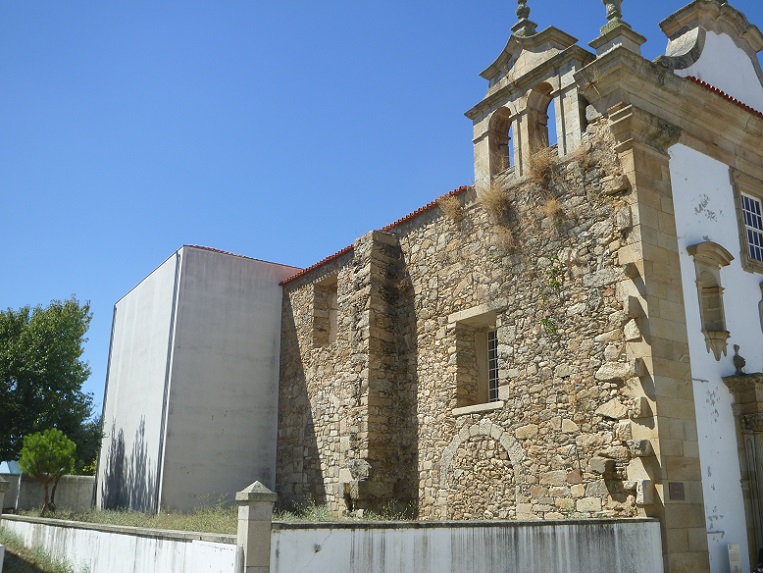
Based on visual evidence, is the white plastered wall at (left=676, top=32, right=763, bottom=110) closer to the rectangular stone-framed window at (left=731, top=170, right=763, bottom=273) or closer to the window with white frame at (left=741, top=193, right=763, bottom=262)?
the rectangular stone-framed window at (left=731, top=170, right=763, bottom=273)

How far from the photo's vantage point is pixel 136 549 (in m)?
7.74

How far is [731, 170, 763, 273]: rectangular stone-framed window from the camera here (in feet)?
35.7

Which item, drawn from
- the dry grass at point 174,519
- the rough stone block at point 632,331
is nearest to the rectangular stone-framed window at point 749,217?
the rough stone block at point 632,331

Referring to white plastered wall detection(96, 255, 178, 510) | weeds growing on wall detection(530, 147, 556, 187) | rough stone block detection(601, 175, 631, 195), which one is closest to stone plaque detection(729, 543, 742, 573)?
rough stone block detection(601, 175, 631, 195)

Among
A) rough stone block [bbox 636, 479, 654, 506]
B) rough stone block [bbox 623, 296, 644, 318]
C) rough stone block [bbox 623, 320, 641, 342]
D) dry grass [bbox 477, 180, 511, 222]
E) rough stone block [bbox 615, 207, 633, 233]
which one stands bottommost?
rough stone block [bbox 636, 479, 654, 506]

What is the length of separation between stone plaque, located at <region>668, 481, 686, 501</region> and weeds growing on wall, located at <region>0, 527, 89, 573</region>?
24.3 feet

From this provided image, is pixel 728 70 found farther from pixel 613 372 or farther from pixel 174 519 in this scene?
pixel 174 519

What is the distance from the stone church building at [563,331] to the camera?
30.0 ft

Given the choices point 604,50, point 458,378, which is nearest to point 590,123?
point 604,50

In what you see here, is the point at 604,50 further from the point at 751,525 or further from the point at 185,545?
the point at 185,545

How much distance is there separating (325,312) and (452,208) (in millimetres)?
4831

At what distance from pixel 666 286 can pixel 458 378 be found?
151 inches

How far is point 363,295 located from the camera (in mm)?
13688

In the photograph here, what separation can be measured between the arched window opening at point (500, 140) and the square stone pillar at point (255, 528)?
7.79m
